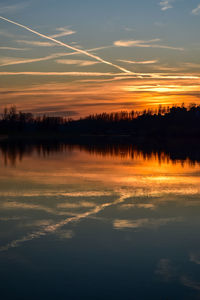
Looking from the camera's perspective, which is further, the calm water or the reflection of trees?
the reflection of trees

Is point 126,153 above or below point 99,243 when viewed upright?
below

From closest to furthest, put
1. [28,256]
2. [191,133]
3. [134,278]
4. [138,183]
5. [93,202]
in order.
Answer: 1. [134,278]
2. [28,256]
3. [93,202]
4. [138,183]
5. [191,133]

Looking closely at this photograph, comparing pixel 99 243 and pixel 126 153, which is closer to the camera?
pixel 99 243

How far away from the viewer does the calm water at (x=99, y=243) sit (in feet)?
26.2

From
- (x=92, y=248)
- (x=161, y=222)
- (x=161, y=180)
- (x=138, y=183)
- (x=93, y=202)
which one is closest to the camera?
(x=92, y=248)

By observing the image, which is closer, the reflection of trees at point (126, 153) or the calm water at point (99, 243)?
the calm water at point (99, 243)

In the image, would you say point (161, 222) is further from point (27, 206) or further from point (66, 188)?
point (66, 188)

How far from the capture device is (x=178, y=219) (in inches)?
533

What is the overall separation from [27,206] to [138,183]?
912 centimetres

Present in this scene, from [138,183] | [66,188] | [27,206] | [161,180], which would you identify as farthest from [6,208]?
[161,180]

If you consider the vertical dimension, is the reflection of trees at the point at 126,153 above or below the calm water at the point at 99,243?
below

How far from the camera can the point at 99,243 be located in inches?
425

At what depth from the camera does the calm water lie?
7.99 m

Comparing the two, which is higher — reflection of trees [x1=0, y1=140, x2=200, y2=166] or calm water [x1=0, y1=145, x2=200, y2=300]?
calm water [x1=0, y1=145, x2=200, y2=300]
